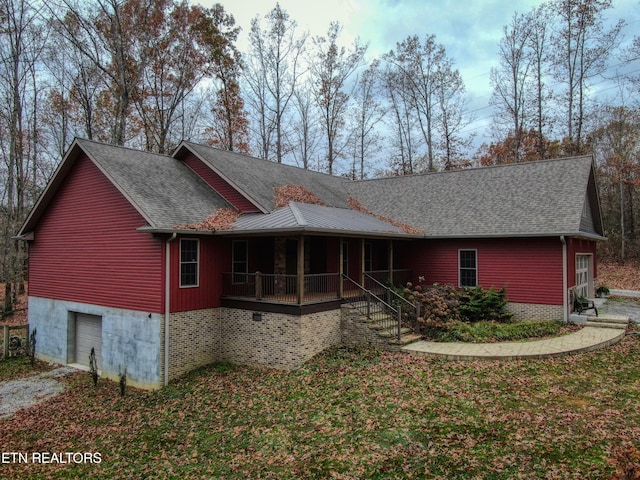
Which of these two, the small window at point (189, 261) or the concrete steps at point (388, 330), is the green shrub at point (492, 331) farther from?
the small window at point (189, 261)

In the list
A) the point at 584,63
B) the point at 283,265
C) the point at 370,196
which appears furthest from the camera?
the point at 584,63

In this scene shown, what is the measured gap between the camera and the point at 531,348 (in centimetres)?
1188

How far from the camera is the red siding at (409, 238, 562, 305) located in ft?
49.0

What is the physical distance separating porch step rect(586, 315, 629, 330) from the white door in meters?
2.98

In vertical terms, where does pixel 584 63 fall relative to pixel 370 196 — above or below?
above

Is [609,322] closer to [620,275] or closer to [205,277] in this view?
[205,277]

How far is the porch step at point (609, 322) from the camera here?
46.3ft

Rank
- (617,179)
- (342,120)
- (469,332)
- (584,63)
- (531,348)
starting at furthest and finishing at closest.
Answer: (342,120), (617,179), (584,63), (469,332), (531,348)

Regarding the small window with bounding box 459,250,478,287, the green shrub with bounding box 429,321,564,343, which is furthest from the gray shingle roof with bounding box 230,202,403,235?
the green shrub with bounding box 429,321,564,343

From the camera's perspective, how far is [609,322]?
47.5ft

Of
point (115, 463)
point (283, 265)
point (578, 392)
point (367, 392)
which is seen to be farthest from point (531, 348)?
point (115, 463)

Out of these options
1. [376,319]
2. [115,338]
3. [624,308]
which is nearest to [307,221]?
[376,319]

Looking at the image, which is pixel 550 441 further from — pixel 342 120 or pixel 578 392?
pixel 342 120

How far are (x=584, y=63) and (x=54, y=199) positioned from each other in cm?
3217
